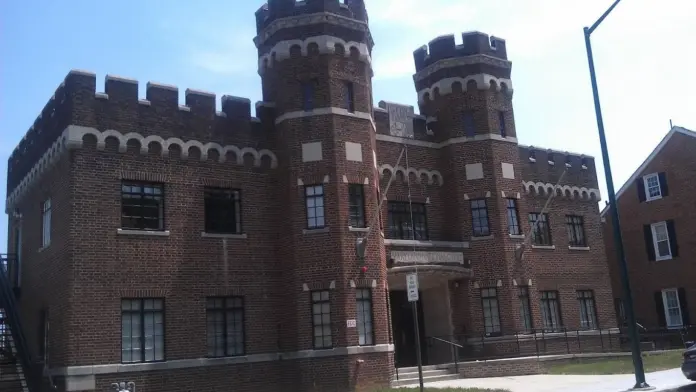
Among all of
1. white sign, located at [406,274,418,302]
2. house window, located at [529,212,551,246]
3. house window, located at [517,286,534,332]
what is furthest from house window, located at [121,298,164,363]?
house window, located at [529,212,551,246]

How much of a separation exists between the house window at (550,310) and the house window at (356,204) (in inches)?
425

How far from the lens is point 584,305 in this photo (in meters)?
30.9

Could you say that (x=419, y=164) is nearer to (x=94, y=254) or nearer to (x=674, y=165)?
(x=94, y=254)

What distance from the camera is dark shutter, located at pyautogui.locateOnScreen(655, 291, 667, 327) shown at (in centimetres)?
3606

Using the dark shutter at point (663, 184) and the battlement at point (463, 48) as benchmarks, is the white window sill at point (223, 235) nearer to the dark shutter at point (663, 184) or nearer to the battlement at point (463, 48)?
the battlement at point (463, 48)

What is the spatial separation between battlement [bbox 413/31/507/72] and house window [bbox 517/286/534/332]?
389 inches

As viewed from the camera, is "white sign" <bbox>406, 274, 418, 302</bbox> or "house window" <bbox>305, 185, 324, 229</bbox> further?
"house window" <bbox>305, 185, 324, 229</bbox>

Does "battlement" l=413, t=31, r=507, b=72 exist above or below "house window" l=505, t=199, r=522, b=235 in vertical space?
above

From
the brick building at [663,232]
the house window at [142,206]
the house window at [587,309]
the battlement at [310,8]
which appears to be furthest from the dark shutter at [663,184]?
the house window at [142,206]

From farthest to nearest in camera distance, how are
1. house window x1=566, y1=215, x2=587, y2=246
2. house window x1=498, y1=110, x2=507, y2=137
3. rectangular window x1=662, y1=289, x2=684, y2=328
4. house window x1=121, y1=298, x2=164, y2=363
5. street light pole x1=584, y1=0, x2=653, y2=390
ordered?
1. rectangular window x1=662, y1=289, x2=684, y2=328
2. house window x1=566, y1=215, x2=587, y2=246
3. house window x1=498, y1=110, x2=507, y2=137
4. house window x1=121, y1=298, x2=164, y2=363
5. street light pole x1=584, y1=0, x2=653, y2=390

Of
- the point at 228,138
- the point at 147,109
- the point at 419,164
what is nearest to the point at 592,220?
the point at 419,164

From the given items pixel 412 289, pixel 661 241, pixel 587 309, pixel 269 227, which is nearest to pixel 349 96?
pixel 269 227

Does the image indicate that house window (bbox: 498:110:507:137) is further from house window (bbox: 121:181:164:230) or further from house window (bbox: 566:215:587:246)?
house window (bbox: 121:181:164:230)

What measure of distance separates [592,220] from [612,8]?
1682cm
